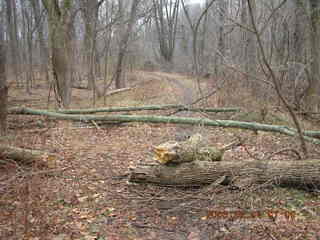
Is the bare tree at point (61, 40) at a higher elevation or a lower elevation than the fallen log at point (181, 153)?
higher

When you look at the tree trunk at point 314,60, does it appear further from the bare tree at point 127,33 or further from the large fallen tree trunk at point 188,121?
the bare tree at point 127,33

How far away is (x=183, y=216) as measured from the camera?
398 cm

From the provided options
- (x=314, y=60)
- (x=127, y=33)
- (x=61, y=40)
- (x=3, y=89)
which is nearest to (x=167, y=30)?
(x=127, y=33)

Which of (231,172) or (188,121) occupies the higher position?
(188,121)

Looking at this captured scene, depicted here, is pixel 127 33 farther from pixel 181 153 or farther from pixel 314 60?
pixel 181 153

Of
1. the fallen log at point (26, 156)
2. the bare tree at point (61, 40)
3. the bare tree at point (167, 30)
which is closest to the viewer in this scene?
the fallen log at point (26, 156)

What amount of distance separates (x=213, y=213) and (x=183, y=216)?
16.6 inches

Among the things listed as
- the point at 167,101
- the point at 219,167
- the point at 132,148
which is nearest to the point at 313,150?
the point at 219,167

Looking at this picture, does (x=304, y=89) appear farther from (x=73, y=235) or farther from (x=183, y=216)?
(x=73, y=235)

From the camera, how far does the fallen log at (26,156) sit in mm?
5152

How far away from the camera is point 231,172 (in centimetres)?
452

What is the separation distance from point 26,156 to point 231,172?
373 cm

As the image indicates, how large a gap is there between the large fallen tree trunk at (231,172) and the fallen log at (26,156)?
5.86 ft

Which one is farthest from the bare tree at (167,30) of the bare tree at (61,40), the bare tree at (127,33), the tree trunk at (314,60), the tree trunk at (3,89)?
the tree trunk at (3,89)
